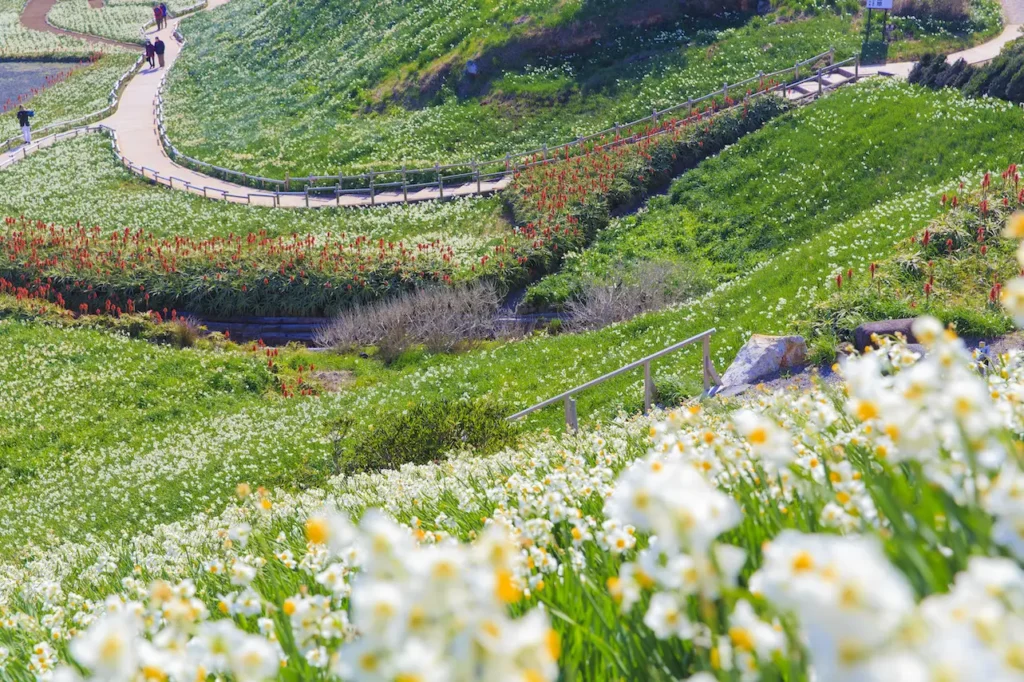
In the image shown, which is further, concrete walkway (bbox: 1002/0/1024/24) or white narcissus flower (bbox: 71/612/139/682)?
concrete walkway (bbox: 1002/0/1024/24)

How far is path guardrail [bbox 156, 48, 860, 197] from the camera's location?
2864cm

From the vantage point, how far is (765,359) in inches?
502

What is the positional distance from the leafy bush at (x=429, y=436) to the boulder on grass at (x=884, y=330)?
4.58m

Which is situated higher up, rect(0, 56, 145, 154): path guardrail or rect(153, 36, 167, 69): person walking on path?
rect(153, 36, 167, 69): person walking on path

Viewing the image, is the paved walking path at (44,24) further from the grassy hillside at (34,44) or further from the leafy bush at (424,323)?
the leafy bush at (424,323)

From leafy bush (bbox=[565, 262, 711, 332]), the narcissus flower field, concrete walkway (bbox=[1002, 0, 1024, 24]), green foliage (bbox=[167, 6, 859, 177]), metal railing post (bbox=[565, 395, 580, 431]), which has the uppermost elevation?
the narcissus flower field

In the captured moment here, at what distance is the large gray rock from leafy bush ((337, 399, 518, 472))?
307 centimetres

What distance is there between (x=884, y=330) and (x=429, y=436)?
5940 millimetres

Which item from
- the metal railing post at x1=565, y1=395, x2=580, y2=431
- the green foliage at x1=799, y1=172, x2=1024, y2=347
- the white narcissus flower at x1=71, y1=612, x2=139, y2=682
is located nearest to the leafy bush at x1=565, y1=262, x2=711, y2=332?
the green foliage at x1=799, y1=172, x2=1024, y2=347

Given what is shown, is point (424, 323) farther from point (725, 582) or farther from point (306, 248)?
point (725, 582)

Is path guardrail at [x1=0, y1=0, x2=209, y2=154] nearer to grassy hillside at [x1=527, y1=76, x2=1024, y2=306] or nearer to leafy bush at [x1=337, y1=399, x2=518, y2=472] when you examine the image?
grassy hillside at [x1=527, y1=76, x2=1024, y2=306]

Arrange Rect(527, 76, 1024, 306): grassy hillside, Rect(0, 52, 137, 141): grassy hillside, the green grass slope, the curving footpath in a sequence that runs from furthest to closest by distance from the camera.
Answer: Rect(0, 52, 137, 141): grassy hillside
the curving footpath
Rect(527, 76, 1024, 306): grassy hillside
the green grass slope

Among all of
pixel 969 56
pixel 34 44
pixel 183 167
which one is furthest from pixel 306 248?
pixel 34 44

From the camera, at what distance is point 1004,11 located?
32.6 meters
